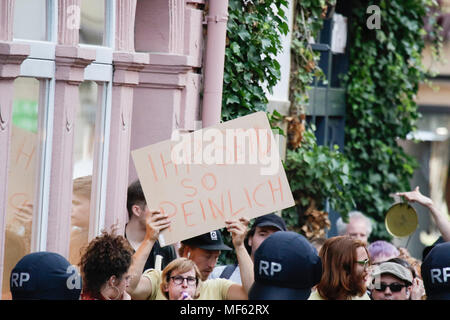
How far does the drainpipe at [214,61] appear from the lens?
26.9 ft

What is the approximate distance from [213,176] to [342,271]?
0.86 meters

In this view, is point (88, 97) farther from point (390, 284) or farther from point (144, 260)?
point (390, 284)

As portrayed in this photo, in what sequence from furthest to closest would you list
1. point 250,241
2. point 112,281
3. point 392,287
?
1. point 250,241
2. point 392,287
3. point 112,281

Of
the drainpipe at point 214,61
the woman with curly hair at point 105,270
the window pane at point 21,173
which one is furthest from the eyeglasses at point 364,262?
the drainpipe at point 214,61

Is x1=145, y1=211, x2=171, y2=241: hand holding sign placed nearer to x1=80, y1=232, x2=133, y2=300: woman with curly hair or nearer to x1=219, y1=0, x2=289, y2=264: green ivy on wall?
x1=80, y1=232, x2=133, y2=300: woman with curly hair

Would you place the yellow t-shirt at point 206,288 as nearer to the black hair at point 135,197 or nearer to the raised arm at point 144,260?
the raised arm at point 144,260

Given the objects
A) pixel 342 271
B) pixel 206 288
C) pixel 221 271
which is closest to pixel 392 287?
pixel 342 271

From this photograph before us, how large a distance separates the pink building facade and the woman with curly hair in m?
1.31

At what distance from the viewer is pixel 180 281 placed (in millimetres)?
5176

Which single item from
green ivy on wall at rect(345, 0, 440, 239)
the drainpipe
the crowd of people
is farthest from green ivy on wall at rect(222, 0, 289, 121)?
green ivy on wall at rect(345, 0, 440, 239)

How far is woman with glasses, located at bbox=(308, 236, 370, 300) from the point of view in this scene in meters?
5.33

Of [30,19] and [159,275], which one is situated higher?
[30,19]
